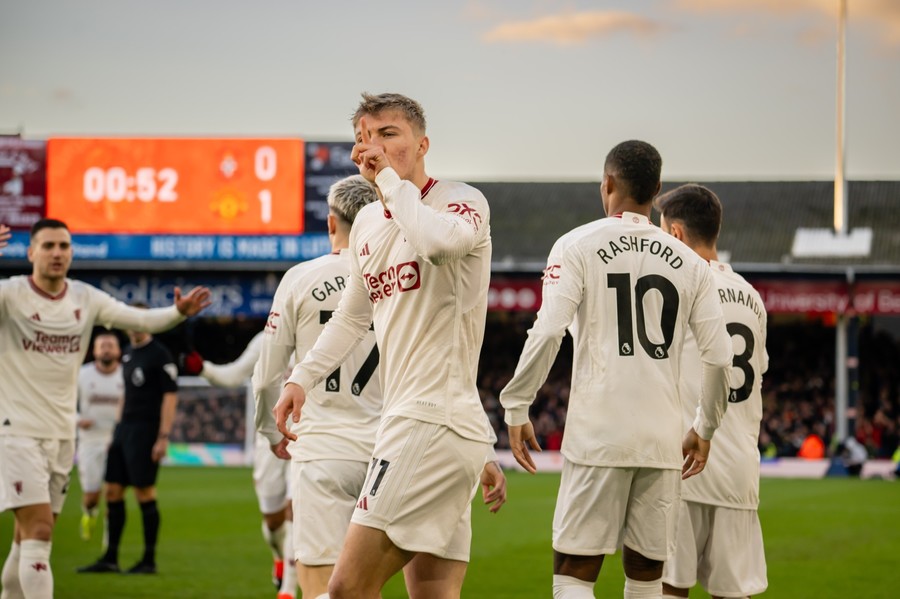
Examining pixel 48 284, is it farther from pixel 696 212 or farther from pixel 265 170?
Result: pixel 265 170

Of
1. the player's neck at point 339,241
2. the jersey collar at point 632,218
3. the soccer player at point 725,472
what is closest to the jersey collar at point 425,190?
the jersey collar at point 632,218

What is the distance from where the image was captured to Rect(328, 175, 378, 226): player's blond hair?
238 inches

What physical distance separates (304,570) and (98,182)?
21976 mm

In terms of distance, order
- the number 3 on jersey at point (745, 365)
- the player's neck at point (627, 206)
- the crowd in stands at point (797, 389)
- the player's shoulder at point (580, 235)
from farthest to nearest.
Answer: the crowd in stands at point (797, 389) → the number 3 on jersey at point (745, 365) → the player's neck at point (627, 206) → the player's shoulder at point (580, 235)

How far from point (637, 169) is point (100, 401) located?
1047 centimetres

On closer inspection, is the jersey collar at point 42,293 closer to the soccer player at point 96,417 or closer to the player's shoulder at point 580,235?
the player's shoulder at point 580,235

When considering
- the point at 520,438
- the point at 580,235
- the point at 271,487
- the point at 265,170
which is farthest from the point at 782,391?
the point at 520,438

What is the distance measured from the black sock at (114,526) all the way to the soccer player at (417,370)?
25.1ft

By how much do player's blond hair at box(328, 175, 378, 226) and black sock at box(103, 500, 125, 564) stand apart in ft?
21.2

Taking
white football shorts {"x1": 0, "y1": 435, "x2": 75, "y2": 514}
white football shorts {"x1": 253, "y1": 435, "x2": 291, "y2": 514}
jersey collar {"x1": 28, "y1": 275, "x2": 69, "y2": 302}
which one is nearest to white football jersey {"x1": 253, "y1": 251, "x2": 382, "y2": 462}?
white football shorts {"x1": 0, "y1": 435, "x2": 75, "y2": 514}

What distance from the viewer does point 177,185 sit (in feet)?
85.7

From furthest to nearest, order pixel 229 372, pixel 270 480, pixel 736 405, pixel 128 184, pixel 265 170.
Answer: pixel 128 184 < pixel 265 170 < pixel 270 480 < pixel 229 372 < pixel 736 405

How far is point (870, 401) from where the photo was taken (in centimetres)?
3275

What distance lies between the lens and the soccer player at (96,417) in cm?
1430
